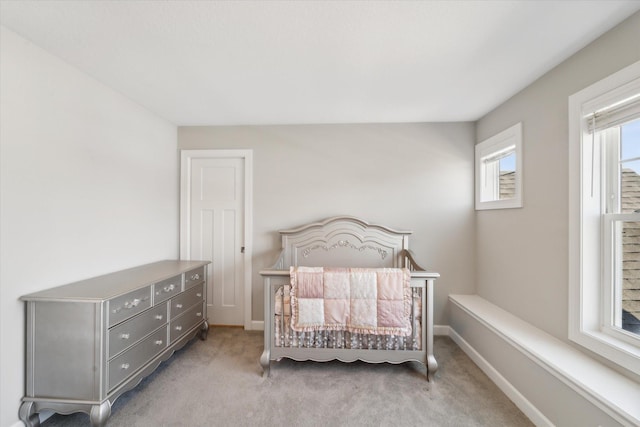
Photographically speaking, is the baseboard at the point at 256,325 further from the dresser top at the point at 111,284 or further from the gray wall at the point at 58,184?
the gray wall at the point at 58,184

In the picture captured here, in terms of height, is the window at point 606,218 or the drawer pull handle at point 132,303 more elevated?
the window at point 606,218

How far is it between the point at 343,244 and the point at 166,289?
1657 millimetres

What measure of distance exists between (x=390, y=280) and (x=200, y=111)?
7.87 feet

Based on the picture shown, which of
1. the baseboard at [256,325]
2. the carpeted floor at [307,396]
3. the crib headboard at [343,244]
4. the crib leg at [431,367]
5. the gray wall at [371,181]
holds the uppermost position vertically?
the gray wall at [371,181]

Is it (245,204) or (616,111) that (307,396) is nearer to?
(245,204)

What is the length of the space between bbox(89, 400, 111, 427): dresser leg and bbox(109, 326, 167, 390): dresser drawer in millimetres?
A: 92

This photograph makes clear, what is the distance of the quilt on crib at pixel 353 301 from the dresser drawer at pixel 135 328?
3.35 ft

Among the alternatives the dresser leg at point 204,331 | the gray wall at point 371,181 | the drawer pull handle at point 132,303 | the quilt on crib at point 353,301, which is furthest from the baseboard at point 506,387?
the drawer pull handle at point 132,303

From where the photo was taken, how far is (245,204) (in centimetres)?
286

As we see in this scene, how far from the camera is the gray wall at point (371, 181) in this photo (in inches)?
109

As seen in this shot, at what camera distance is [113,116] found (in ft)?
6.89

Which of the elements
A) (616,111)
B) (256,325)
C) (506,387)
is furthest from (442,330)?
(616,111)

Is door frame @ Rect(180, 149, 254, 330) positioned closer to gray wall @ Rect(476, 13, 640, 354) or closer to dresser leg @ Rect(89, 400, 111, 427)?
dresser leg @ Rect(89, 400, 111, 427)

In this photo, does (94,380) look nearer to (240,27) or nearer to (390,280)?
(390,280)
